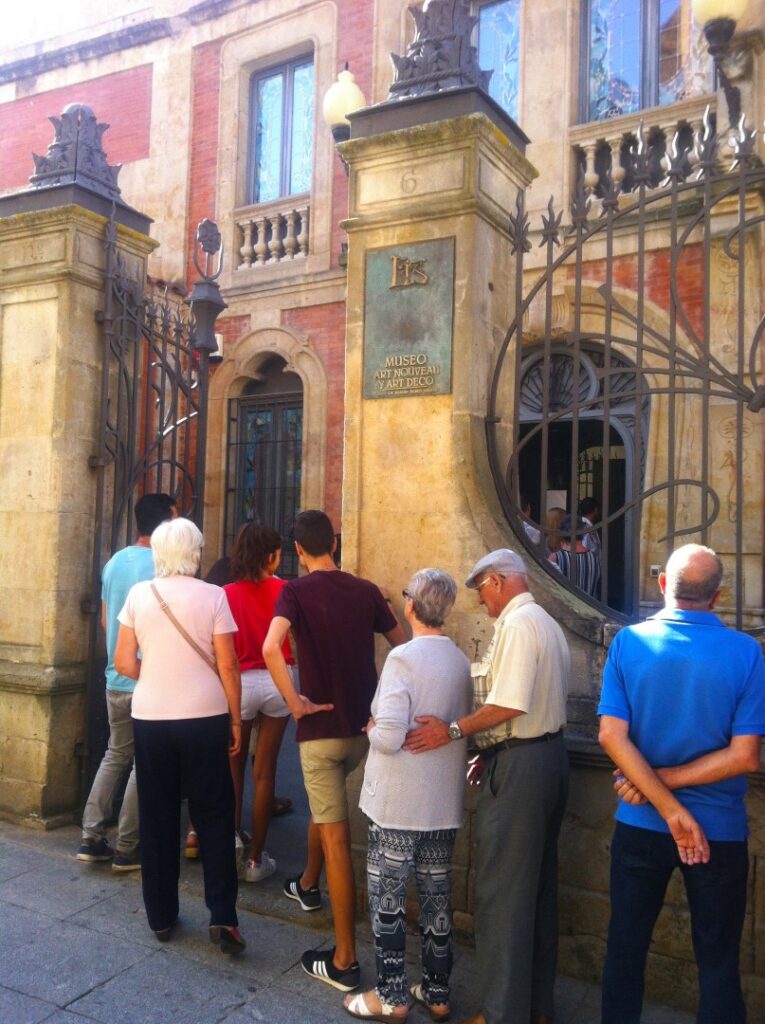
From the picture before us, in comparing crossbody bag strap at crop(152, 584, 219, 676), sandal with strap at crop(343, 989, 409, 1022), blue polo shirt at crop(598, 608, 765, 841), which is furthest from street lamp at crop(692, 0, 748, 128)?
sandal with strap at crop(343, 989, 409, 1022)

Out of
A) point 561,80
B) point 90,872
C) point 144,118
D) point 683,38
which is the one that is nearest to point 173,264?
point 144,118

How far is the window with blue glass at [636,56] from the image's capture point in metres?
8.75

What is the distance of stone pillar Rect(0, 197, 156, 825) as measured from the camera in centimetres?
543

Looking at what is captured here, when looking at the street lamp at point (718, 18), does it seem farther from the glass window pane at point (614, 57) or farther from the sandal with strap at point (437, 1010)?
the sandal with strap at point (437, 1010)

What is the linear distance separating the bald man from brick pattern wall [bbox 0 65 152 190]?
1193 cm

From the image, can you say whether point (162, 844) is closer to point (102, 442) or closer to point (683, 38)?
point (102, 442)

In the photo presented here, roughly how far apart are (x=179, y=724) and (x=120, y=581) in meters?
1.29

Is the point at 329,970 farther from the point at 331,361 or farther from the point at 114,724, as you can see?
the point at 331,361

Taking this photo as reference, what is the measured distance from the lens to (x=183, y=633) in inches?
155

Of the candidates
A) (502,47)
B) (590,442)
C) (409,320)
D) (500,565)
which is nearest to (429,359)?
(409,320)

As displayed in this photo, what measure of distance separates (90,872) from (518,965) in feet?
8.64

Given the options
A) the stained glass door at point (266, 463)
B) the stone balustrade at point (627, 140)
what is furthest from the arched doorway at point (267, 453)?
the stone balustrade at point (627, 140)

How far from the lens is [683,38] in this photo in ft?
28.8

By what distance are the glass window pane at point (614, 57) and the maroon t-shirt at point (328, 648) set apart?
730 centimetres
